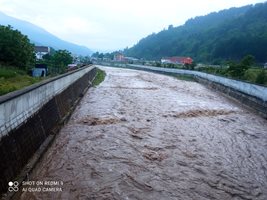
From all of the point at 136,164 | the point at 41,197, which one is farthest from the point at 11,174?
the point at 136,164

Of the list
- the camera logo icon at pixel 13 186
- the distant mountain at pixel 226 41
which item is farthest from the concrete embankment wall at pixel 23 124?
the distant mountain at pixel 226 41

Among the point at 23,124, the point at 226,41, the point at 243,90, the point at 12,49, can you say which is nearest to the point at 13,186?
the point at 23,124

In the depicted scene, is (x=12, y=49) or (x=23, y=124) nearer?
(x=23, y=124)

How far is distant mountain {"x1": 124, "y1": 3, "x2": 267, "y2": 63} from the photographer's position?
7325cm

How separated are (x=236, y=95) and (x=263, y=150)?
42.7 feet

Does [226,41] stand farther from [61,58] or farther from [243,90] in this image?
[243,90]

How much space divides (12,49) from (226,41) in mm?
59590

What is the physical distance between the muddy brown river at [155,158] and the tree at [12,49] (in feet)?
61.0

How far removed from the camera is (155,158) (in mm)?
9484

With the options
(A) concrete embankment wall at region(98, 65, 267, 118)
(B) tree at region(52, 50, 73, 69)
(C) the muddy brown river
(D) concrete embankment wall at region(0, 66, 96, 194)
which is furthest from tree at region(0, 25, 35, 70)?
(D) concrete embankment wall at region(0, 66, 96, 194)

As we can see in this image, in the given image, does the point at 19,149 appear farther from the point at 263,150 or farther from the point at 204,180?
the point at 263,150

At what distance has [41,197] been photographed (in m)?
6.84

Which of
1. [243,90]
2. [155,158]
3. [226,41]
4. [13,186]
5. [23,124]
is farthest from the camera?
[226,41]

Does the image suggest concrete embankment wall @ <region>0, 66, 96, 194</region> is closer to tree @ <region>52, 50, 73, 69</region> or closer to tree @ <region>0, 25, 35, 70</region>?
tree @ <region>0, 25, 35, 70</region>
